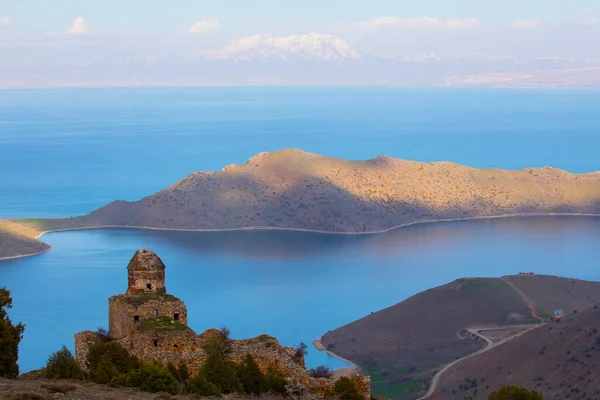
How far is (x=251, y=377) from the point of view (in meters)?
19.6

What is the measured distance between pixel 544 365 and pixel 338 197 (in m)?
83.1

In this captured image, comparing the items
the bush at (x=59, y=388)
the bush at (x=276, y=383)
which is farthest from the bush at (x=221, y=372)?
the bush at (x=59, y=388)

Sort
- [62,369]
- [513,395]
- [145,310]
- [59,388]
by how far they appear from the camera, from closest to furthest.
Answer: [59,388]
[62,369]
[513,395]
[145,310]

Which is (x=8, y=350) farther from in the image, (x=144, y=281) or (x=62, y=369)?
(x=144, y=281)

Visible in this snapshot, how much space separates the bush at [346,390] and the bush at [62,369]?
4.49 meters

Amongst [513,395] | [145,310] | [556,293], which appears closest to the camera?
[513,395]

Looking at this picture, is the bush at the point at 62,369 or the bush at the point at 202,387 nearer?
the bush at the point at 202,387

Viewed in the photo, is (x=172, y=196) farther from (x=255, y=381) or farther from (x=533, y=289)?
(x=255, y=381)

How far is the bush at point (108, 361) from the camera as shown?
1898 centimetres

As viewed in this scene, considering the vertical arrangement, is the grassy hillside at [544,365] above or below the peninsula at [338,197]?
below

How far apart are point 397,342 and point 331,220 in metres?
62.8

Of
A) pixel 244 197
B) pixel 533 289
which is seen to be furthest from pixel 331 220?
pixel 533 289

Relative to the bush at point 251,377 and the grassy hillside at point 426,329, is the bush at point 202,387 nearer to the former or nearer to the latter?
the bush at point 251,377

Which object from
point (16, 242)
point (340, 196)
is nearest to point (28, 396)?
point (16, 242)
